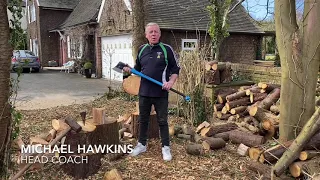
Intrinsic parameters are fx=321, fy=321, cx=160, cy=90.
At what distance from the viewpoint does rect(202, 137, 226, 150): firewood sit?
4.88 meters

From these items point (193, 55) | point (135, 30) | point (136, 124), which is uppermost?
point (135, 30)

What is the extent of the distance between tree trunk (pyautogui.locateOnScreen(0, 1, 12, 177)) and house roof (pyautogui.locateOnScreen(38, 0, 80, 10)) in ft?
78.0

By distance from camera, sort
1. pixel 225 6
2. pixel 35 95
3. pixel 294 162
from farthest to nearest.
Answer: pixel 225 6
pixel 35 95
pixel 294 162

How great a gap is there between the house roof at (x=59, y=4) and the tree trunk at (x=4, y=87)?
936 inches

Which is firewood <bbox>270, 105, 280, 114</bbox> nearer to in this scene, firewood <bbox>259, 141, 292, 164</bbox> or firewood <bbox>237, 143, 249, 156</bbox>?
firewood <bbox>237, 143, 249, 156</bbox>

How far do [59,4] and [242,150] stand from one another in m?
24.4

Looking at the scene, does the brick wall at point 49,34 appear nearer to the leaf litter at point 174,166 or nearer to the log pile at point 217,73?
the log pile at point 217,73

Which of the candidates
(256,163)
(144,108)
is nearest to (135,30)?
(144,108)

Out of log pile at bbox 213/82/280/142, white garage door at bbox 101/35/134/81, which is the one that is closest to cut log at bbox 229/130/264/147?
log pile at bbox 213/82/280/142

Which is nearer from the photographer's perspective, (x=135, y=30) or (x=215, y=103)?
(x=215, y=103)

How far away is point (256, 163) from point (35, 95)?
9455mm

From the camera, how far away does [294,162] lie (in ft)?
12.7

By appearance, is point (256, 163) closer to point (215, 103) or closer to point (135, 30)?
point (215, 103)

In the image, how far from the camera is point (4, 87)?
9.96 feet
